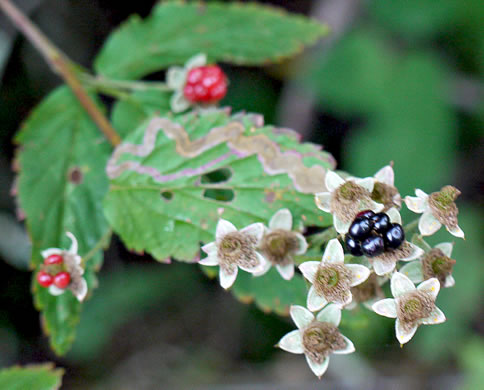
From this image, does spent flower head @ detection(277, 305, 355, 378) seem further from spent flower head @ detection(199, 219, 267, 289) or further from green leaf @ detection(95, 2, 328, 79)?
green leaf @ detection(95, 2, 328, 79)

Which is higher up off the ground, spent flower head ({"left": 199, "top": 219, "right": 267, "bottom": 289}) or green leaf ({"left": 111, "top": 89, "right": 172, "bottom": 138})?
green leaf ({"left": 111, "top": 89, "right": 172, "bottom": 138})

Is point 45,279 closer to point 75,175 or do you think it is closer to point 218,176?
point 75,175

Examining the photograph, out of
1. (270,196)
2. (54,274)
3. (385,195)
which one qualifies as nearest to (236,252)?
(270,196)

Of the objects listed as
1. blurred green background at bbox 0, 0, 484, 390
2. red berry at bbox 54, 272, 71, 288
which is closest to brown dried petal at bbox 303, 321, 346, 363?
red berry at bbox 54, 272, 71, 288

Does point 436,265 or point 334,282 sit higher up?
point 334,282

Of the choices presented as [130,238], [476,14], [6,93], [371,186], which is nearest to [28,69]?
[6,93]

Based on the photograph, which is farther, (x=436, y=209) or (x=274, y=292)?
(x=274, y=292)

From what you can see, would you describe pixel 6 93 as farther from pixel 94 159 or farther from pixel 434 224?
pixel 434 224
